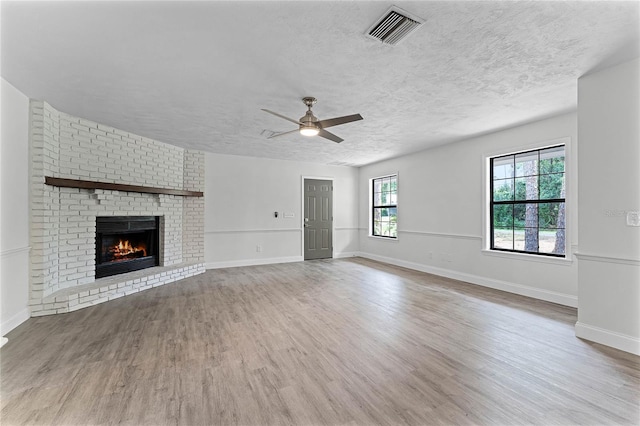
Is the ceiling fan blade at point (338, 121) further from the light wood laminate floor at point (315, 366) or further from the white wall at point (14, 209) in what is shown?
the white wall at point (14, 209)

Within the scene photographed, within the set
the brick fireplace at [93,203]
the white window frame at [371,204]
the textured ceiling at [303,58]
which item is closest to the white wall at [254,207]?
the brick fireplace at [93,203]

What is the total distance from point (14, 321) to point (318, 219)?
5592 mm

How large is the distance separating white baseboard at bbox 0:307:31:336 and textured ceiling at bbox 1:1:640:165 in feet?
8.01

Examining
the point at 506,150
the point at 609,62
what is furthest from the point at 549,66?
the point at 506,150

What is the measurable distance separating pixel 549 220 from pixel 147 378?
5064 millimetres

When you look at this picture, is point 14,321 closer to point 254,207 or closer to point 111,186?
point 111,186

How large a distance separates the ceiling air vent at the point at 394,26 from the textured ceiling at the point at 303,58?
0.05 m

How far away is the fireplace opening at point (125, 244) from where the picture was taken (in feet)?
14.6

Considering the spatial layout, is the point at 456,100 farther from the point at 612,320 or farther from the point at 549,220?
the point at 612,320

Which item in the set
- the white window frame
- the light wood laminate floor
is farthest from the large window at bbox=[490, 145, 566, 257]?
the white window frame

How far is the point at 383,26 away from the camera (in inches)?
79.1

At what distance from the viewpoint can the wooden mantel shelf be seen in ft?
12.0

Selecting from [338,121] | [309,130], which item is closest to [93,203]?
[309,130]

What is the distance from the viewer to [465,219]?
513 cm
